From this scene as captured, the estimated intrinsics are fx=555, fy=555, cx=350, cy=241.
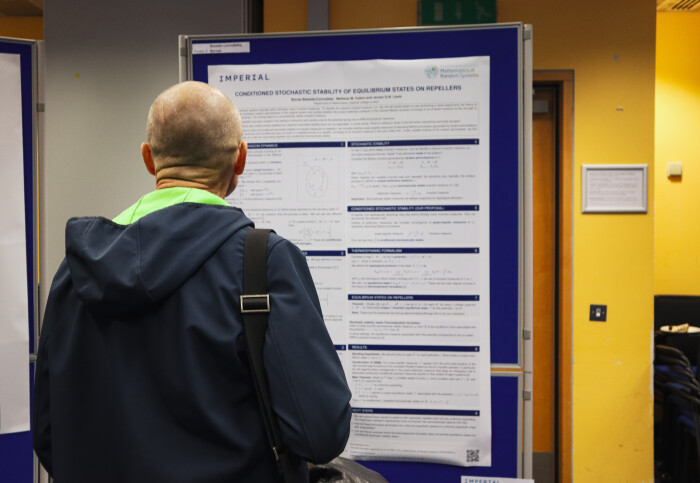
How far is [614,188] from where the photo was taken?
3221 mm

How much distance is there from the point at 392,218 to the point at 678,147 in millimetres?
3517

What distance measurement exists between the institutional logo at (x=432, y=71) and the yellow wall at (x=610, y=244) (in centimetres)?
164

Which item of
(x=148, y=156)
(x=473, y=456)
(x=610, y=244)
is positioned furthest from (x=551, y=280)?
(x=148, y=156)

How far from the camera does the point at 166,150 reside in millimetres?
969

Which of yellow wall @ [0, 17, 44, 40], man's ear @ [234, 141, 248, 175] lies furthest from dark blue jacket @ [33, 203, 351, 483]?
yellow wall @ [0, 17, 44, 40]

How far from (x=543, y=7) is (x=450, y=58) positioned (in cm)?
175

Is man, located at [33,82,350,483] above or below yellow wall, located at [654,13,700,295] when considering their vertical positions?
below

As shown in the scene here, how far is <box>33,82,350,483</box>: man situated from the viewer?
85 centimetres

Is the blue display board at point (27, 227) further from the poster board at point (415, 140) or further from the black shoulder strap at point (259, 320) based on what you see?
the black shoulder strap at point (259, 320)

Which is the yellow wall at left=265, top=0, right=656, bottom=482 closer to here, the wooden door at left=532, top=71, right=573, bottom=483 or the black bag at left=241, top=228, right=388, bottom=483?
the wooden door at left=532, top=71, right=573, bottom=483

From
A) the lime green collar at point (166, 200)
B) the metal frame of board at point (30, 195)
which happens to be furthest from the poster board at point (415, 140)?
the lime green collar at point (166, 200)

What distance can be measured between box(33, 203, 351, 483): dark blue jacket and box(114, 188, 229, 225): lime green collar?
31 mm

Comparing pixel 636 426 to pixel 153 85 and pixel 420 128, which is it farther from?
pixel 153 85

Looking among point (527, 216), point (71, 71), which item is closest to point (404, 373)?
point (527, 216)
